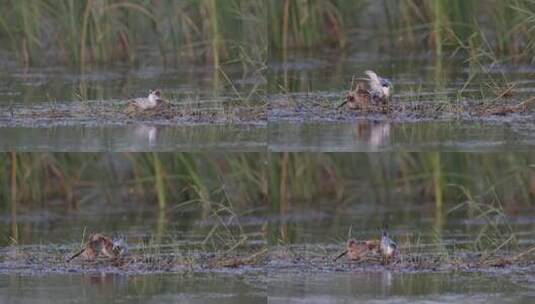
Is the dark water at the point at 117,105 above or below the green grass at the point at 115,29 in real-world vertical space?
below

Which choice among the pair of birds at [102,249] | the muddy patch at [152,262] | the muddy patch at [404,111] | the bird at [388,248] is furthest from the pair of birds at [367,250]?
the pair of birds at [102,249]

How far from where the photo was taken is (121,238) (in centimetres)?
879

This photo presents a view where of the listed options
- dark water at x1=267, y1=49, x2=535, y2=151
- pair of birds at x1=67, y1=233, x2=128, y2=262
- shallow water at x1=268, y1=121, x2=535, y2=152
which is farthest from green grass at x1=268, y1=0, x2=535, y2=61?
pair of birds at x1=67, y1=233, x2=128, y2=262

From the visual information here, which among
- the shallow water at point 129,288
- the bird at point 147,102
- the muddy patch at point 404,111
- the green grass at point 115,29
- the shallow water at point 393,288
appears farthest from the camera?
the green grass at point 115,29

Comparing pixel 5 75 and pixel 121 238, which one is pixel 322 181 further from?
pixel 5 75

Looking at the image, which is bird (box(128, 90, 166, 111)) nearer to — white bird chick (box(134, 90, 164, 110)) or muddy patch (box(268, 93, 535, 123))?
white bird chick (box(134, 90, 164, 110))

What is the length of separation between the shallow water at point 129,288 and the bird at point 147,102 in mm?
766

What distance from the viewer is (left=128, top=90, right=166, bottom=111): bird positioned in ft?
28.4

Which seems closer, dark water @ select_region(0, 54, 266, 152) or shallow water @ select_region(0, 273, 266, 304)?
shallow water @ select_region(0, 273, 266, 304)

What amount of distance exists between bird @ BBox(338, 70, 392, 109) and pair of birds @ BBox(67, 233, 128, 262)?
46.4 inches

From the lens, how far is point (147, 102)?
28.5 ft

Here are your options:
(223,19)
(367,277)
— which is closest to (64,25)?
(223,19)

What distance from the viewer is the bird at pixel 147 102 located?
28.4 feet

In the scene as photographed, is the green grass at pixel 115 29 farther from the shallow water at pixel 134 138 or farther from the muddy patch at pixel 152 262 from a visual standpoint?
the muddy patch at pixel 152 262
